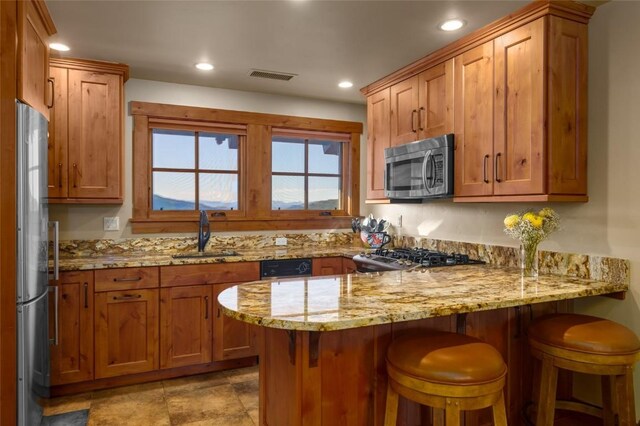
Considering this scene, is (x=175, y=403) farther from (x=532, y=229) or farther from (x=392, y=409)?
(x=532, y=229)

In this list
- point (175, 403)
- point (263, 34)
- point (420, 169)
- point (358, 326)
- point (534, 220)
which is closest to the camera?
point (358, 326)

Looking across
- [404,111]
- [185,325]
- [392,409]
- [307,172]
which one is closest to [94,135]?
[185,325]

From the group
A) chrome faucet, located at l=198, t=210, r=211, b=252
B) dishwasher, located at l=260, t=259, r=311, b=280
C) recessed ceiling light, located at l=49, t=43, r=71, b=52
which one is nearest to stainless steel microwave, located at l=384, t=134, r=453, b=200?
dishwasher, located at l=260, t=259, r=311, b=280

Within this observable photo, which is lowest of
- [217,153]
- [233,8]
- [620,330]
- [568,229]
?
[620,330]

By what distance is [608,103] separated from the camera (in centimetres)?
232

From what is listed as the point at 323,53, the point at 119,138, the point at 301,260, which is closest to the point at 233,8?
the point at 323,53

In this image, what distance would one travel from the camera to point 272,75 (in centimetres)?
353

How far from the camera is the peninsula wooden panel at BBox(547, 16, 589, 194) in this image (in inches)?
88.7

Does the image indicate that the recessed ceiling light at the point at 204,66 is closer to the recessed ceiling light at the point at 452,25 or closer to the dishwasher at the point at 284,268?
the dishwasher at the point at 284,268

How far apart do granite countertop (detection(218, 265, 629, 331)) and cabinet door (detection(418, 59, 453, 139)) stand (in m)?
1.03

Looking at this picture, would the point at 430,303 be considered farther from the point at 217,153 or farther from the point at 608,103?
the point at 217,153

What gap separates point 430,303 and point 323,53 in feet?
6.65

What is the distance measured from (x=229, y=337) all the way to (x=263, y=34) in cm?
226

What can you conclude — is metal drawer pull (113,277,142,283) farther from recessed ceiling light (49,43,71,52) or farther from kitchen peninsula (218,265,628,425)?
recessed ceiling light (49,43,71,52)
